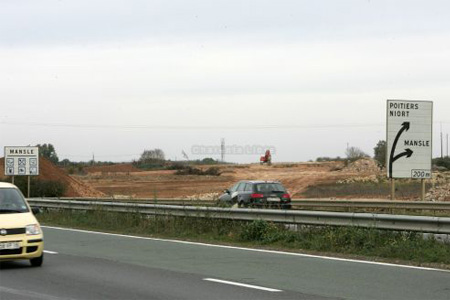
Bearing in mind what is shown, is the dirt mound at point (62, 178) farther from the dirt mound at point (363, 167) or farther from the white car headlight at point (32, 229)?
the white car headlight at point (32, 229)

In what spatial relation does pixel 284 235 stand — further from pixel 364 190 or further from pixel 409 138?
pixel 364 190

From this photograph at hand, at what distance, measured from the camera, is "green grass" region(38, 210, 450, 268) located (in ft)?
43.8

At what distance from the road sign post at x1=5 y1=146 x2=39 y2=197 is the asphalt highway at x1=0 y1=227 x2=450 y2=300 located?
17.2 metres

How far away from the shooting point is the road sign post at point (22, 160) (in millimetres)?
31219

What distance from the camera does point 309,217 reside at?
1627 centimetres

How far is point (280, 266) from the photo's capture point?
12.4 meters

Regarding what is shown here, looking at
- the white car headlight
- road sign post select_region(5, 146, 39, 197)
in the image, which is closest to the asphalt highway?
the white car headlight

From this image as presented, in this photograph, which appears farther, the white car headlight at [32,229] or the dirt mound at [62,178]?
the dirt mound at [62,178]

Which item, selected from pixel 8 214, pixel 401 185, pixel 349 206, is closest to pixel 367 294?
pixel 8 214

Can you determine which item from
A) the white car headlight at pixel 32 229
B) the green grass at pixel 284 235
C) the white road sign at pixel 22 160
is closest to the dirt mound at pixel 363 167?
the white road sign at pixel 22 160

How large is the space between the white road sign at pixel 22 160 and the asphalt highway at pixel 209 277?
56.3 ft

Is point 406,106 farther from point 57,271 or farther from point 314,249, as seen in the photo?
point 57,271

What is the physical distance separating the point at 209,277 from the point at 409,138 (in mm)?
12787

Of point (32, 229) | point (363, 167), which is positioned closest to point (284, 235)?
point (32, 229)
